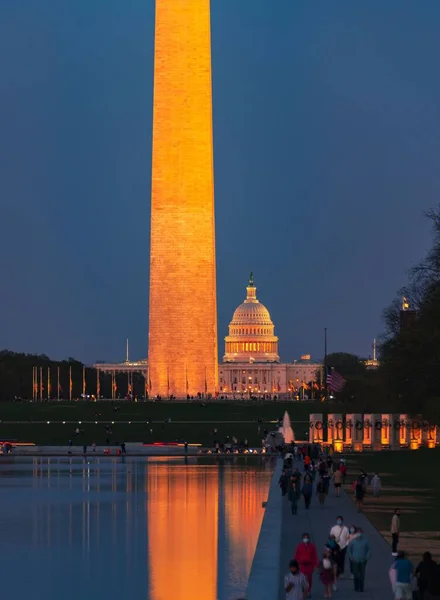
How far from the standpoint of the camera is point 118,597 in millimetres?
28406

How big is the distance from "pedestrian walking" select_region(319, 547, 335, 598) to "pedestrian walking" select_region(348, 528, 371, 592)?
79cm

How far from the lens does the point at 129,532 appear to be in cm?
3856

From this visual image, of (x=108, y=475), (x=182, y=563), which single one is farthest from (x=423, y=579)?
(x=108, y=475)

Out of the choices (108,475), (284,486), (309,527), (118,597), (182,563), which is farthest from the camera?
(108,475)

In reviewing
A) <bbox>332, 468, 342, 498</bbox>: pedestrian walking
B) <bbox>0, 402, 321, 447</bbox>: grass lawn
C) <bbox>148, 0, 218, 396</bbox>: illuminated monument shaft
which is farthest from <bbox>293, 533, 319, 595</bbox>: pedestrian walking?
<bbox>148, 0, 218, 396</bbox>: illuminated monument shaft

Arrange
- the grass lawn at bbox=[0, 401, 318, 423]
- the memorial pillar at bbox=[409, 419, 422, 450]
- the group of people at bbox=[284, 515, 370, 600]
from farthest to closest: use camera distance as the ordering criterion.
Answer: the grass lawn at bbox=[0, 401, 318, 423]
the memorial pillar at bbox=[409, 419, 422, 450]
the group of people at bbox=[284, 515, 370, 600]

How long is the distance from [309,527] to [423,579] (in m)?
13.9

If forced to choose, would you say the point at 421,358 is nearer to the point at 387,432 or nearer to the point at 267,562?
the point at 387,432

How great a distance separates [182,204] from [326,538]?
8298 cm

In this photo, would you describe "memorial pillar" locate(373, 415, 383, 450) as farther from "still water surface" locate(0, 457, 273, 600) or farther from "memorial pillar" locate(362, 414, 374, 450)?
"still water surface" locate(0, 457, 273, 600)

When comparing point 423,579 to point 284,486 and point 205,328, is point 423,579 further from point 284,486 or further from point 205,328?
point 205,328

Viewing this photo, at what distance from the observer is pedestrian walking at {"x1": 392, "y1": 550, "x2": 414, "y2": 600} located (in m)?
22.4

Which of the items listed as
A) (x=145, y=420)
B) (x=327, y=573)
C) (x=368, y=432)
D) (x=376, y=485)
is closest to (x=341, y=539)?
(x=327, y=573)

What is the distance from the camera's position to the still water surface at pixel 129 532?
97.7ft
